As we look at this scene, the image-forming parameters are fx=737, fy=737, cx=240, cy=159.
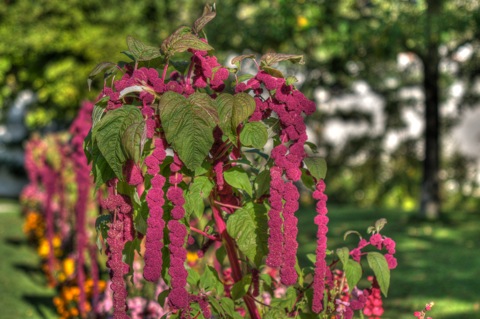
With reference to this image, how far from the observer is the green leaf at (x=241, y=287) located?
2.55 meters

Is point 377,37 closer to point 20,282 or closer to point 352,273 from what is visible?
point 20,282

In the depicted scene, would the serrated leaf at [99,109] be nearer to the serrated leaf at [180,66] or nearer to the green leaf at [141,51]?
the green leaf at [141,51]

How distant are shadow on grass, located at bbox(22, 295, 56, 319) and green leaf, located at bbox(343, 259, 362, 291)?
13.7 feet

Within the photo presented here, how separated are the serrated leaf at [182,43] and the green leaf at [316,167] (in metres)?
0.47

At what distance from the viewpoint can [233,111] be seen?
2.25 metres

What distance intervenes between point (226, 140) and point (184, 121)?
0.29 metres

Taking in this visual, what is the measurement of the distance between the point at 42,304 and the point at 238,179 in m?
4.66

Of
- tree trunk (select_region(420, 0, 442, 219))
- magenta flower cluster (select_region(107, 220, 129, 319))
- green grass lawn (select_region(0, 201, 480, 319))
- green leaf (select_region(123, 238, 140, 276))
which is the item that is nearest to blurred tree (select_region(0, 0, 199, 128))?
green grass lawn (select_region(0, 201, 480, 319))

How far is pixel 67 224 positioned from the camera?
27.8ft

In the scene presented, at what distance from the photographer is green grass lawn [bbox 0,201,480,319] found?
664 centimetres

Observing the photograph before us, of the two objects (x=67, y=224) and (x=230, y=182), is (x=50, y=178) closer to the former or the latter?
(x=67, y=224)

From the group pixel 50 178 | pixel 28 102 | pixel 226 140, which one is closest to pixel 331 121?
pixel 28 102

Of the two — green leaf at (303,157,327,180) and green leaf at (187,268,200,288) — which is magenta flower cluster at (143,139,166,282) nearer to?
green leaf at (303,157,327,180)

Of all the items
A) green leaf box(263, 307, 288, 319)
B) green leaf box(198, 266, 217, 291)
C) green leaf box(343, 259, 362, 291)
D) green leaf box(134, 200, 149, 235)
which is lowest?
green leaf box(263, 307, 288, 319)
